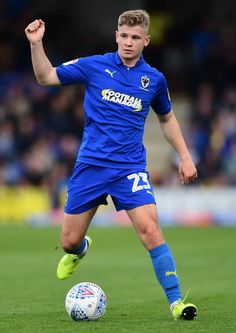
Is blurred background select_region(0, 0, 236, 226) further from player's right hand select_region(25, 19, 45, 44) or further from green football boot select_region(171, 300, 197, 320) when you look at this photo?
player's right hand select_region(25, 19, 45, 44)

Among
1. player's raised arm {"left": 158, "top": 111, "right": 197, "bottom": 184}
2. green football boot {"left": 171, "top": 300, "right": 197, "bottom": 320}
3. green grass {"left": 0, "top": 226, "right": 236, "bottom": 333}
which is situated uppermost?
player's raised arm {"left": 158, "top": 111, "right": 197, "bottom": 184}

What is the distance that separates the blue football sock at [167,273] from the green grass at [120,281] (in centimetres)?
22

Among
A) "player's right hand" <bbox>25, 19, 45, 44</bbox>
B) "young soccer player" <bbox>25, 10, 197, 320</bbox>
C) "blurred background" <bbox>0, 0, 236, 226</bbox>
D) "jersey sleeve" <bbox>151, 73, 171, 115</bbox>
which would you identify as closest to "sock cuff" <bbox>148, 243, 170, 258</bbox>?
"young soccer player" <bbox>25, 10, 197, 320</bbox>

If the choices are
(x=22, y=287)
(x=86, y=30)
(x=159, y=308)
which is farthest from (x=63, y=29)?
(x=159, y=308)

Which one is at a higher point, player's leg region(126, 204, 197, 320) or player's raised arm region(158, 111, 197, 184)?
player's raised arm region(158, 111, 197, 184)

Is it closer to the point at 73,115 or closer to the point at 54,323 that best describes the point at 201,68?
the point at 73,115

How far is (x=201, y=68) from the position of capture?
24812 mm

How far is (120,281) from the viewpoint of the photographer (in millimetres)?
11781

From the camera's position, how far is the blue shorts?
8.40 m

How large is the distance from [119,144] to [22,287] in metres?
3.16

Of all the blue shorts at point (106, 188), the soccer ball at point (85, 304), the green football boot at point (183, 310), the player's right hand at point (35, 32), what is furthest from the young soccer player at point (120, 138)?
the soccer ball at point (85, 304)

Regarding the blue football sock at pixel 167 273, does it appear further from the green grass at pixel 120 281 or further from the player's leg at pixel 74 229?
the player's leg at pixel 74 229

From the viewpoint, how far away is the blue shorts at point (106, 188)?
840 centimetres

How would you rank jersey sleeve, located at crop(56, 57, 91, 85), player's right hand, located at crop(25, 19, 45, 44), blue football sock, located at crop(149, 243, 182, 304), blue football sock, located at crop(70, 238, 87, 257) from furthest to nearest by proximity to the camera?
blue football sock, located at crop(70, 238, 87, 257), jersey sleeve, located at crop(56, 57, 91, 85), blue football sock, located at crop(149, 243, 182, 304), player's right hand, located at crop(25, 19, 45, 44)
